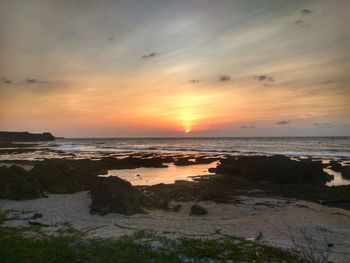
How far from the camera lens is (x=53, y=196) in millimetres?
22719

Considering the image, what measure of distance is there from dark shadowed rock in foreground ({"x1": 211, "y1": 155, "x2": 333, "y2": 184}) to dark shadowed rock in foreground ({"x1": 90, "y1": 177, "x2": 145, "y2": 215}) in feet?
58.0

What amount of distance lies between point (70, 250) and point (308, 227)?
10.3 metres

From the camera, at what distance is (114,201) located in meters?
18.4

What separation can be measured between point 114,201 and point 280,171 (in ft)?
67.9

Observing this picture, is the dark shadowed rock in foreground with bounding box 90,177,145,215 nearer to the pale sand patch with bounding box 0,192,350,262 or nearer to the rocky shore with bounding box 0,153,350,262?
the rocky shore with bounding box 0,153,350,262

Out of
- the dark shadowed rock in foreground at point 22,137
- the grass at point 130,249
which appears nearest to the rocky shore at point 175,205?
the grass at point 130,249

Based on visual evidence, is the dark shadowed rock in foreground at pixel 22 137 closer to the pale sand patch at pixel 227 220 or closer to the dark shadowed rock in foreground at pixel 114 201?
the dark shadowed rock in foreground at pixel 114 201

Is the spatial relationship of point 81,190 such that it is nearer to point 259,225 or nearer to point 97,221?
point 97,221

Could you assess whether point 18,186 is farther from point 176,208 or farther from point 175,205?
point 176,208

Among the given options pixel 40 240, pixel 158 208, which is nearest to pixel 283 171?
pixel 158 208

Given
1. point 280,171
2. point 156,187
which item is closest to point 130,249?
point 156,187

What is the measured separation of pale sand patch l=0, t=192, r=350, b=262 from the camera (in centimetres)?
1400

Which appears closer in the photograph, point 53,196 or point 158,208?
point 158,208

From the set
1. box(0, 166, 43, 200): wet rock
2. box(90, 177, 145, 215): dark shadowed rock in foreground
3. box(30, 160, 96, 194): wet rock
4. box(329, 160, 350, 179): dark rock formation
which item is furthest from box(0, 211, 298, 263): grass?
box(329, 160, 350, 179): dark rock formation
